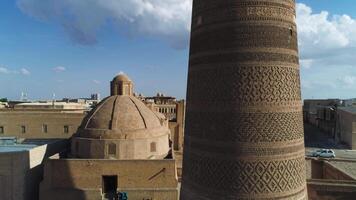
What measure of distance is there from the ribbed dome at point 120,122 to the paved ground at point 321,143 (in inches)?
405

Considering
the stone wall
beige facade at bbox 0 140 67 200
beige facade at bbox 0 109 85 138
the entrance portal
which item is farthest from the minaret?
beige facade at bbox 0 109 85 138

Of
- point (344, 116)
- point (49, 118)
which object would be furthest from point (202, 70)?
point (344, 116)

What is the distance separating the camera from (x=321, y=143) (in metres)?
22.8

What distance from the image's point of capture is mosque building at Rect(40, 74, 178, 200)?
11727 millimetres

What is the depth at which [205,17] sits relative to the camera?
4223 millimetres

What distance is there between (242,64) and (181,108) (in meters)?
17.2

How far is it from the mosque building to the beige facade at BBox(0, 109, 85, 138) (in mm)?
5275

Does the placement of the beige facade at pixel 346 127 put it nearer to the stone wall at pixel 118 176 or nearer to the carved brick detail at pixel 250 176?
the stone wall at pixel 118 176

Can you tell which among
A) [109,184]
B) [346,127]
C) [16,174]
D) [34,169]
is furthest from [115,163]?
[346,127]

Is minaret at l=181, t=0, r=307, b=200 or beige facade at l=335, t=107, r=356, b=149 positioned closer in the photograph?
minaret at l=181, t=0, r=307, b=200

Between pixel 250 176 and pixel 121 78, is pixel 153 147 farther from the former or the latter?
pixel 250 176

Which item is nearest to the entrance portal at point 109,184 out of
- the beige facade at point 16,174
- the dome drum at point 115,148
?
the dome drum at point 115,148

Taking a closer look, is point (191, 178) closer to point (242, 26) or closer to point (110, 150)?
point (242, 26)

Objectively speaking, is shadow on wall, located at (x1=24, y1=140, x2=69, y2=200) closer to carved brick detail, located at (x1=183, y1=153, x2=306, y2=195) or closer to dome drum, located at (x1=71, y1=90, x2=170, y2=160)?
dome drum, located at (x1=71, y1=90, x2=170, y2=160)
